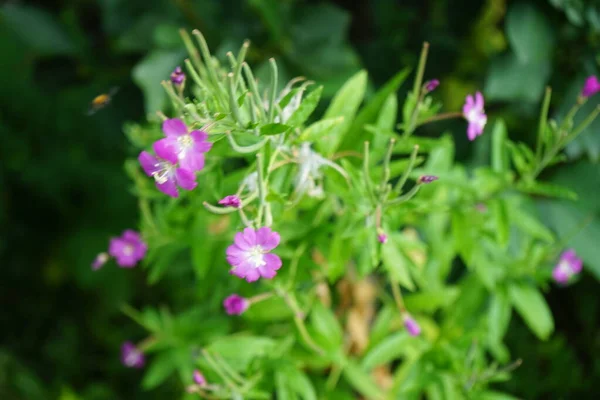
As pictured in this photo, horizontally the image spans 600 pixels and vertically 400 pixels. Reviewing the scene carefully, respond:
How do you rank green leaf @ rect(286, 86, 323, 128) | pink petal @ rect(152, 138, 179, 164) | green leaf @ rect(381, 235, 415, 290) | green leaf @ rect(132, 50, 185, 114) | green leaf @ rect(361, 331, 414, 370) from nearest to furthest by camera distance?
pink petal @ rect(152, 138, 179, 164)
green leaf @ rect(286, 86, 323, 128)
green leaf @ rect(381, 235, 415, 290)
green leaf @ rect(361, 331, 414, 370)
green leaf @ rect(132, 50, 185, 114)

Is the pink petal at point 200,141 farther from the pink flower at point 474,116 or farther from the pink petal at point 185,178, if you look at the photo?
the pink flower at point 474,116

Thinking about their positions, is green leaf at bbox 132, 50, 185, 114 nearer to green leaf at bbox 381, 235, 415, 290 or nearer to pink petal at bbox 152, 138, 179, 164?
green leaf at bbox 381, 235, 415, 290

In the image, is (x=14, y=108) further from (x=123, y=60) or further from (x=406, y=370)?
(x=406, y=370)

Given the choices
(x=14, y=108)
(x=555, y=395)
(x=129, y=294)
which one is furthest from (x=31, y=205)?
(x=555, y=395)

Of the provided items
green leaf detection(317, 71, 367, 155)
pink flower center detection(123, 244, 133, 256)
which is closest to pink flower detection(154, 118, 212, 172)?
green leaf detection(317, 71, 367, 155)

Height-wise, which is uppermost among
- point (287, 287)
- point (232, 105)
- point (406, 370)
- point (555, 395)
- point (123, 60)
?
point (232, 105)

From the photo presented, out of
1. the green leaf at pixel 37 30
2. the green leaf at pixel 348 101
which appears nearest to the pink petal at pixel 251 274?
the green leaf at pixel 348 101

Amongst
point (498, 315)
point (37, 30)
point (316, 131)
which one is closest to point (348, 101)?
point (316, 131)
